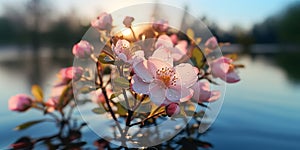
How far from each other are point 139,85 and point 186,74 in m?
0.05

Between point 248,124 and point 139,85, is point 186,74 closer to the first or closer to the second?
point 139,85


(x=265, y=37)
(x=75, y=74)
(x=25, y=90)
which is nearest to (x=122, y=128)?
(x=75, y=74)

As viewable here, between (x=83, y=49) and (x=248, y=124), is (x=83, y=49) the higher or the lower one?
the higher one

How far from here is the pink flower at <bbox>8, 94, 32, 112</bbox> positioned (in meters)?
0.48

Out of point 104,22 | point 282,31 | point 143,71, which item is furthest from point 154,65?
point 282,31

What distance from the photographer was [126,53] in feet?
0.92

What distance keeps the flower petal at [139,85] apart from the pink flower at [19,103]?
30 centimetres

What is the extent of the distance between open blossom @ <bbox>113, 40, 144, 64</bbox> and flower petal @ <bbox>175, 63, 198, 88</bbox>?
4cm

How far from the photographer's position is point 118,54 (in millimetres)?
271

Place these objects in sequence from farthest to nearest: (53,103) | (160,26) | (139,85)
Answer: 1. (53,103)
2. (160,26)
3. (139,85)

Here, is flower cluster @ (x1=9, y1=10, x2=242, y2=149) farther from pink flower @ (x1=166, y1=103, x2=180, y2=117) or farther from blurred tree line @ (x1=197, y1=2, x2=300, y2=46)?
blurred tree line @ (x1=197, y1=2, x2=300, y2=46)

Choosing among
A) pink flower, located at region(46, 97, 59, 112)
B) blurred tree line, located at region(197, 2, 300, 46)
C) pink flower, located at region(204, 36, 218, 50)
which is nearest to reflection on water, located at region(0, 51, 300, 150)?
pink flower, located at region(46, 97, 59, 112)

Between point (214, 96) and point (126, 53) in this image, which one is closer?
point (126, 53)

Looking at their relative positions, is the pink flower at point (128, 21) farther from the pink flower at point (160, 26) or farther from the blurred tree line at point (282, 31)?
the blurred tree line at point (282, 31)
